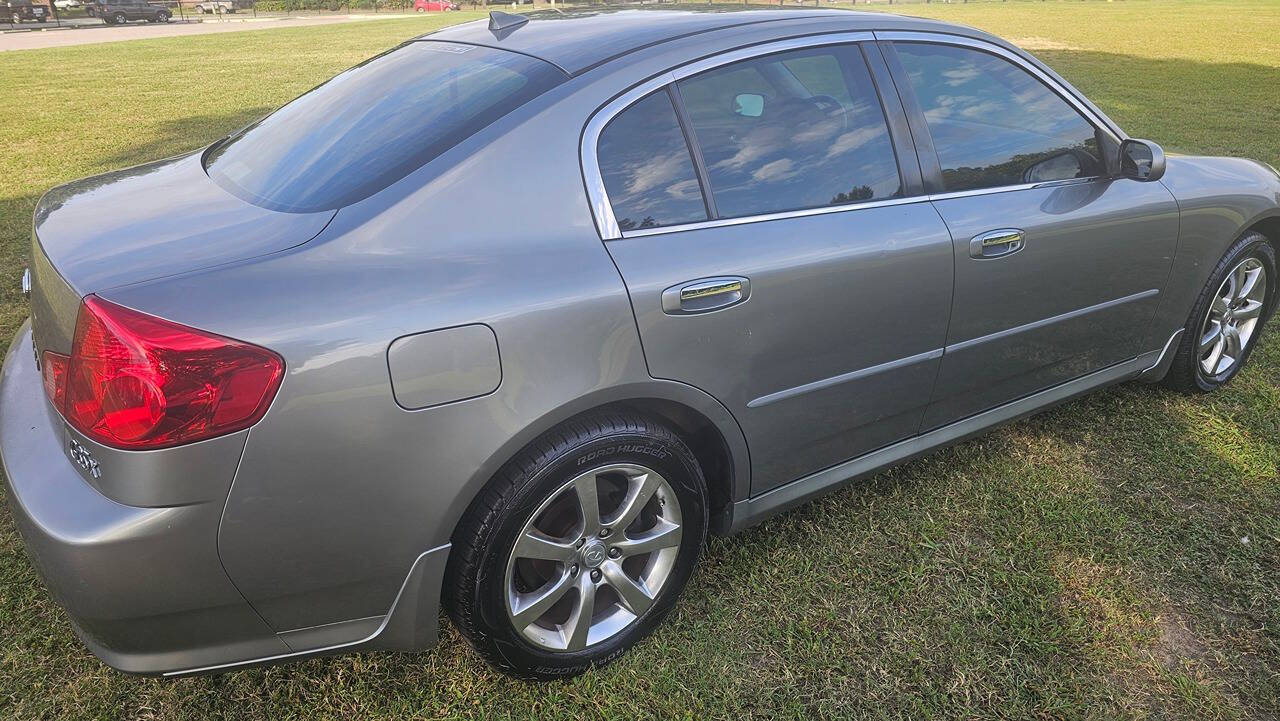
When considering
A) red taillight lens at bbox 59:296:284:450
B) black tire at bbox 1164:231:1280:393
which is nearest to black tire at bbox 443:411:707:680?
red taillight lens at bbox 59:296:284:450

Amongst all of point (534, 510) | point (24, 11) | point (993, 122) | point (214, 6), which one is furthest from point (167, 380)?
point (214, 6)

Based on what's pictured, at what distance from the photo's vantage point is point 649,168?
2.12 metres

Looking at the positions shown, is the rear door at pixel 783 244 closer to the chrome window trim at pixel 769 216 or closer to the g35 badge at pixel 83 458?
the chrome window trim at pixel 769 216

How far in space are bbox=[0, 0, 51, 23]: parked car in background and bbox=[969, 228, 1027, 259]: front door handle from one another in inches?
1704

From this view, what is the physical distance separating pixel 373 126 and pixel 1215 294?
3.33 m

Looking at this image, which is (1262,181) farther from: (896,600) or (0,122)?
(0,122)

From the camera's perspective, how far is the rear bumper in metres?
1.61

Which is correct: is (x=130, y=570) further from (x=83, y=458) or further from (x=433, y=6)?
(x=433, y=6)

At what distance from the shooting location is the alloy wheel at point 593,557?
2.07 meters

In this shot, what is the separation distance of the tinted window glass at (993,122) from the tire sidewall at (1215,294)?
3.14 feet

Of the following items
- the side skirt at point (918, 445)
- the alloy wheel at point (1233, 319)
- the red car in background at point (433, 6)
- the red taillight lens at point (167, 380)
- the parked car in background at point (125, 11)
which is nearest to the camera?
the red taillight lens at point (167, 380)

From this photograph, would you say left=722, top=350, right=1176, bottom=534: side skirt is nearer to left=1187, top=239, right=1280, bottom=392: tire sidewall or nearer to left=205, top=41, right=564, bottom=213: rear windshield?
left=1187, top=239, right=1280, bottom=392: tire sidewall

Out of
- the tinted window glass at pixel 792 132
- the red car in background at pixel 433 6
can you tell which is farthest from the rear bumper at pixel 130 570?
the red car in background at pixel 433 6

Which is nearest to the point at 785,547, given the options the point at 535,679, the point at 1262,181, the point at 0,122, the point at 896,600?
the point at 896,600
